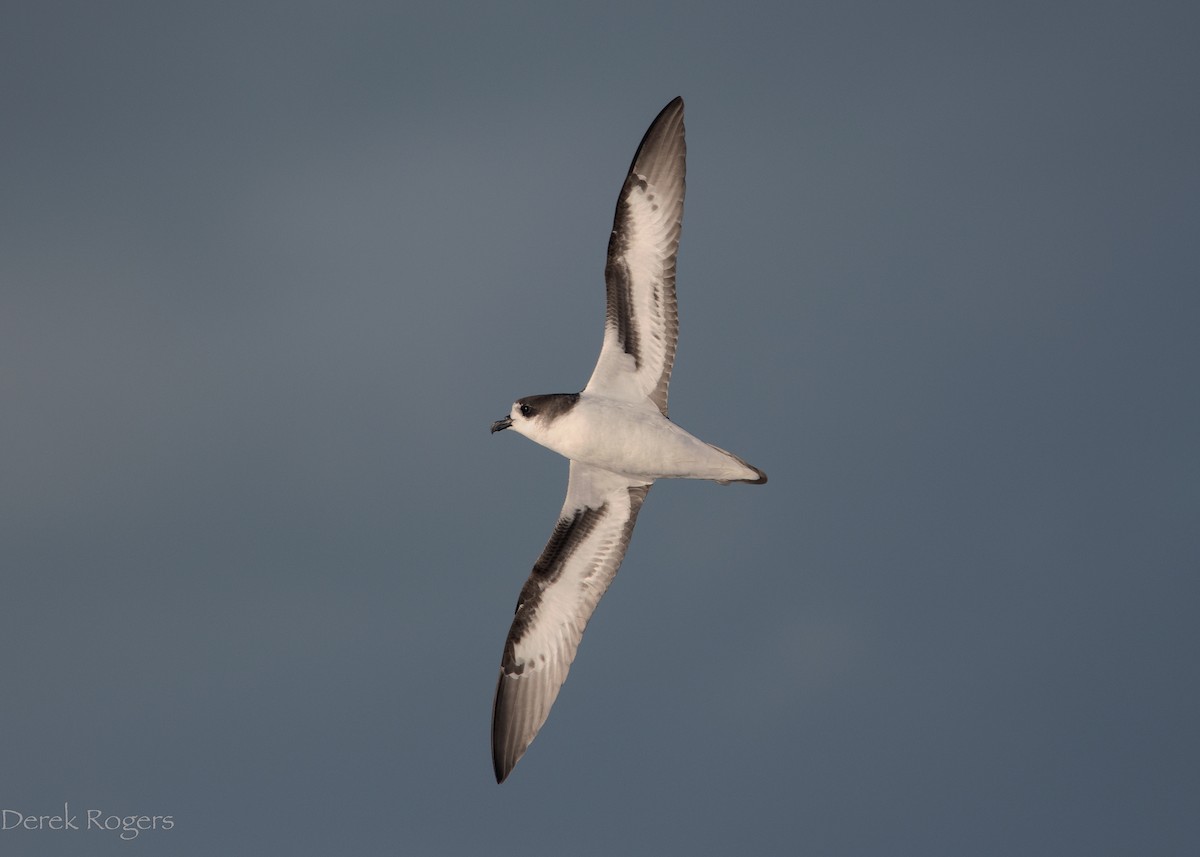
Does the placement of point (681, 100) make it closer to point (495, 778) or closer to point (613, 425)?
point (613, 425)

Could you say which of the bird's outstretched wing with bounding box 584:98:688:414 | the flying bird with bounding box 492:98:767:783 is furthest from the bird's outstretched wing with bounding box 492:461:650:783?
the bird's outstretched wing with bounding box 584:98:688:414

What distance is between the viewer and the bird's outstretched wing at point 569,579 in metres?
22.6

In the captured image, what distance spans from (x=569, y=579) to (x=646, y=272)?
566cm

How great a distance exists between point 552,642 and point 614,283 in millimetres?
6608

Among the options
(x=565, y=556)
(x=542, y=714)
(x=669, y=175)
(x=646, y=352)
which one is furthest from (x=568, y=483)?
(x=669, y=175)

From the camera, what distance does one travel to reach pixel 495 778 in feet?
74.9

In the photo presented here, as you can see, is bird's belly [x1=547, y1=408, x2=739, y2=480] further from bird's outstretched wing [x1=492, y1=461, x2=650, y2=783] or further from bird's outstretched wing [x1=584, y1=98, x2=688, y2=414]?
bird's outstretched wing [x1=492, y1=461, x2=650, y2=783]

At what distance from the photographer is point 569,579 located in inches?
892

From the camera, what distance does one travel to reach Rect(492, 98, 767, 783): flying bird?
2125 cm

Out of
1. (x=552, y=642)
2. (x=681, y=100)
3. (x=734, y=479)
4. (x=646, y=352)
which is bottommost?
(x=552, y=642)

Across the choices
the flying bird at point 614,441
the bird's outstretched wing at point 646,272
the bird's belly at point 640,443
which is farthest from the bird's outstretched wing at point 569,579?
the bird's outstretched wing at point 646,272

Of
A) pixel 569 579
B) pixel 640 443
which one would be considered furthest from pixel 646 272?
pixel 569 579

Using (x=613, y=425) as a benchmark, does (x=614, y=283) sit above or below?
above

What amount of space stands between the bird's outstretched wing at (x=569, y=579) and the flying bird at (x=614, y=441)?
0.7 inches
